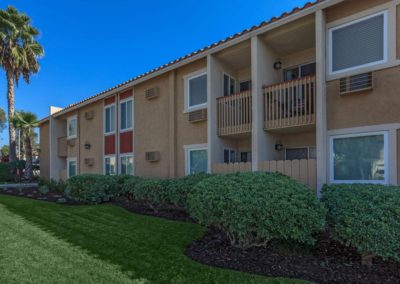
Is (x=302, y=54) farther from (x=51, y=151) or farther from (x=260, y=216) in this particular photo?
(x=51, y=151)

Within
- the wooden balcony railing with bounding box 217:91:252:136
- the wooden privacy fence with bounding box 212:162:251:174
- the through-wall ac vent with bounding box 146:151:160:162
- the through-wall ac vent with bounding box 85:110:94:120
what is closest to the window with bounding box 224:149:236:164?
the wooden balcony railing with bounding box 217:91:252:136

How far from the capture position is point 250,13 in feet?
50.4

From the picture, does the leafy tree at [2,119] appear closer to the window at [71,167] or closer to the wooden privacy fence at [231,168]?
the window at [71,167]

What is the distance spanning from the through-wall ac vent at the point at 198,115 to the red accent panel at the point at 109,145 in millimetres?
6400

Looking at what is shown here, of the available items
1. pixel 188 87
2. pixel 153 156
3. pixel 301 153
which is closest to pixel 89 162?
pixel 153 156

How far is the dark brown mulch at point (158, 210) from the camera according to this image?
968 cm

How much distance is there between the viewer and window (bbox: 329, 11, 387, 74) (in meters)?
7.49

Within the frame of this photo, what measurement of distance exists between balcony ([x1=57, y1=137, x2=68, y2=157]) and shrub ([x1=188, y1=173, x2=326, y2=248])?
Answer: 1772 cm

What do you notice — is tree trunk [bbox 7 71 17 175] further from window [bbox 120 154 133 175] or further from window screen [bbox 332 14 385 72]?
window screen [bbox 332 14 385 72]

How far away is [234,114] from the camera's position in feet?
34.6

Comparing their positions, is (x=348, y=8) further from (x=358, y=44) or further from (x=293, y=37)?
(x=293, y=37)

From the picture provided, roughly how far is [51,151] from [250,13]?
17099 millimetres

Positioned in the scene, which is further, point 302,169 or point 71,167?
point 71,167

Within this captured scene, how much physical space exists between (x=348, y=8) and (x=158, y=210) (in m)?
8.84
